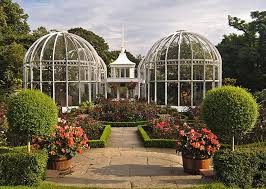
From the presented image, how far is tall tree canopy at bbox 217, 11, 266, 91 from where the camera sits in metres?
36.4

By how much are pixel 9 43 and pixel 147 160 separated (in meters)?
30.6

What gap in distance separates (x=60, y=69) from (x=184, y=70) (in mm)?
7963

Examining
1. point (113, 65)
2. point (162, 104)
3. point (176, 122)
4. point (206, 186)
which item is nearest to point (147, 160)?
point (206, 186)

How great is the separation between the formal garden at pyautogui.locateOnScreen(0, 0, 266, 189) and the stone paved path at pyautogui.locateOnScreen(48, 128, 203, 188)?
2 centimetres

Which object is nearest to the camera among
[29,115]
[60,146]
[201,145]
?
[29,115]

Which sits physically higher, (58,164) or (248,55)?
(248,55)

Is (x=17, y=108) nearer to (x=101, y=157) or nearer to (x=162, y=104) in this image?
(x=101, y=157)

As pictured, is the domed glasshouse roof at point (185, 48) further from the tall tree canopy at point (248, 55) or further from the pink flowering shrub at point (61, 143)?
the pink flowering shrub at point (61, 143)

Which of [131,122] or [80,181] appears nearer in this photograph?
[80,181]

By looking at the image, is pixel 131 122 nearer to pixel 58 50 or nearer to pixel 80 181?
A: pixel 58 50


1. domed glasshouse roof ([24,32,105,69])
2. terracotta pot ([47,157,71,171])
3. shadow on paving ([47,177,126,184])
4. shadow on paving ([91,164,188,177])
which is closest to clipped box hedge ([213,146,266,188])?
shadow on paving ([91,164,188,177])

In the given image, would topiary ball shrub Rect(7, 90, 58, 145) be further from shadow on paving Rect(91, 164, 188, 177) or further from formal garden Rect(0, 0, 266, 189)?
shadow on paving Rect(91, 164, 188, 177)

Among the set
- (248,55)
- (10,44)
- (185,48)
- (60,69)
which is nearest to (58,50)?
(60,69)

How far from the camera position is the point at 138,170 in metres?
8.85
